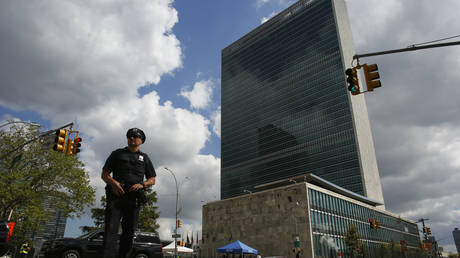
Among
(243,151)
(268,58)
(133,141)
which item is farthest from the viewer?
(268,58)

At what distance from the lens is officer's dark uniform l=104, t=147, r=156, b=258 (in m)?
4.00

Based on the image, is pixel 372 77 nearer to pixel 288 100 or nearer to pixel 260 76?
pixel 288 100

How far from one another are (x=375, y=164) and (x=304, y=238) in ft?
277

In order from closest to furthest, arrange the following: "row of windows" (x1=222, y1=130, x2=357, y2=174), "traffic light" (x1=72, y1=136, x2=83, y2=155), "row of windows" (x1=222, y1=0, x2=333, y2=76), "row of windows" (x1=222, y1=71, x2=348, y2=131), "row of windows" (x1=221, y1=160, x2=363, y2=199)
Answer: "traffic light" (x1=72, y1=136, x2=83, y2=155) → "row of windows" (x1=221, y1=160, x2=363, y2=199) → "row of windows" (x1=222, y1=130, x2=357, y2=174) → "row of windows" (x1=222, y1=71, x2=348, y2=131) → "row of windows" (x1=222, y1=0, x2=333, y2=76)

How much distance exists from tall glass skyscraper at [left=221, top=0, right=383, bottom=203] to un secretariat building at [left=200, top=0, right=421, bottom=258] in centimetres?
44

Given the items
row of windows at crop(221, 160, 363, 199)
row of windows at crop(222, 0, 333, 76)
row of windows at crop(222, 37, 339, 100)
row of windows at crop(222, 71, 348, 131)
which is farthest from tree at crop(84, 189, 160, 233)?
row of windows at crop(222, 0, 333, 76)

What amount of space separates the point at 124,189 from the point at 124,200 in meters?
0.16

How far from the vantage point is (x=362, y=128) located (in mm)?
115812

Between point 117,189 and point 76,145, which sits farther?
point 76,145

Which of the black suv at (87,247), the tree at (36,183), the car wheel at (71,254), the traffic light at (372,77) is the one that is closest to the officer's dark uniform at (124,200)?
the black suv at (87,247)

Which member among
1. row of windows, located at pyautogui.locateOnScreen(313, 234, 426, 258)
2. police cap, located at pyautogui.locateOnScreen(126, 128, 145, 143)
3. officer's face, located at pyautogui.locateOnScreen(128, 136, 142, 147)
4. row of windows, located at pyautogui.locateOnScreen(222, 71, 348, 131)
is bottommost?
row of windows, located at pyautogui.locateOnScreen(313, 234, 426, 258)

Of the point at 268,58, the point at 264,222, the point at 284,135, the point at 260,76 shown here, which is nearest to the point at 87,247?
the point at 264,222

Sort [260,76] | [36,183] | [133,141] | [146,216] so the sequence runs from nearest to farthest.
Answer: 1. [133,141]
2. [36,183]
3. [146,216]
4. [260,76]

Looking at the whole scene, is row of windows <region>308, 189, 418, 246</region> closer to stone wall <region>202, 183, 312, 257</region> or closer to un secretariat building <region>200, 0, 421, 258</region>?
un secretariat building <region>200, 0, 421, 258</region>
